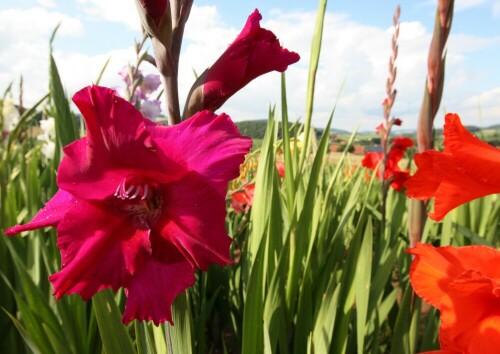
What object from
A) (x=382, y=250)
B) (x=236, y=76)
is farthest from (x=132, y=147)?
(x=382, y=250)

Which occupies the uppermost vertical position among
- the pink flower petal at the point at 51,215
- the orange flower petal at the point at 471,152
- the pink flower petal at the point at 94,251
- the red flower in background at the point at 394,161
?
the orange flower petal at the point at 471,152

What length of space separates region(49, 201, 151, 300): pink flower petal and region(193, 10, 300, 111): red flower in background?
0.20m

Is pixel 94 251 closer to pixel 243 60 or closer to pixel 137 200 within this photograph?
pixel 137 200

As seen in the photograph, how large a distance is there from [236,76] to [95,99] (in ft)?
0.61

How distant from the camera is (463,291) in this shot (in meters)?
0.49

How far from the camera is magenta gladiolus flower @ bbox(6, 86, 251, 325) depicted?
462 mm

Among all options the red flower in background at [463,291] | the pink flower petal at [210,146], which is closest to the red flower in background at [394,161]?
the red flower in background at [463,291]

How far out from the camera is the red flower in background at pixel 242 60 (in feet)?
1.82

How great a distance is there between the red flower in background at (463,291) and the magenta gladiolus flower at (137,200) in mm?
266

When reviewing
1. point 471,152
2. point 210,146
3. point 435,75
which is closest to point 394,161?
point 435,75

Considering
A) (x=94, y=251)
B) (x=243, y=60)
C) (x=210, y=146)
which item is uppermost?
(x=243, y=60)

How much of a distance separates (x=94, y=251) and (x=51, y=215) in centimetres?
8

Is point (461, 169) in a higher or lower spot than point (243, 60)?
lower

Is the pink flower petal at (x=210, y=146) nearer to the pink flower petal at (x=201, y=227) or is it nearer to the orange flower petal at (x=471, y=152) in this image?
the pink flower petal at (x=201, y=227)
